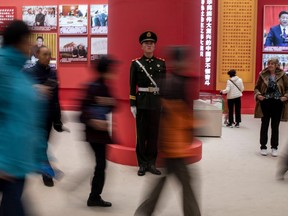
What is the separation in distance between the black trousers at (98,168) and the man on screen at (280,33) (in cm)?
1004

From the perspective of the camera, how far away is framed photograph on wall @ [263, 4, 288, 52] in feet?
42.2

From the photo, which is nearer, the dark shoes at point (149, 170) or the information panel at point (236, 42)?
the dark shoes at point (149, 170)

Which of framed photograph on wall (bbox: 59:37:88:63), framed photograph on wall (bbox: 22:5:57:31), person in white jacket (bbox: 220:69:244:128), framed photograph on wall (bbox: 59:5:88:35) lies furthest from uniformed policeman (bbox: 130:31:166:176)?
framed photograph on wall (bbox: 22:5:57:31)

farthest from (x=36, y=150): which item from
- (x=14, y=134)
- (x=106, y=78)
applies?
(x=106, y=78)

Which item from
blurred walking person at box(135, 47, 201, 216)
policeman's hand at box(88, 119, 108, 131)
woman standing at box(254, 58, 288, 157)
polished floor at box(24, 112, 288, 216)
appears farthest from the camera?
woman standing at box(254, 58, 288, 157)

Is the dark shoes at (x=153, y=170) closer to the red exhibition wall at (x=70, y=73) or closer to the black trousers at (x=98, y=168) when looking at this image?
the black trousers at (x=98, y=168)

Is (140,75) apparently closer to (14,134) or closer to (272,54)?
(14,134)

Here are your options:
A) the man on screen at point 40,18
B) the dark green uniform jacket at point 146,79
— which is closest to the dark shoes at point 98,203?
the dark green uniform jacket at point 146,79

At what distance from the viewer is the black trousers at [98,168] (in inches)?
159

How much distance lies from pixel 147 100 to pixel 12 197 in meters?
3.24

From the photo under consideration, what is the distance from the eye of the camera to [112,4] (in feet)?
20.9

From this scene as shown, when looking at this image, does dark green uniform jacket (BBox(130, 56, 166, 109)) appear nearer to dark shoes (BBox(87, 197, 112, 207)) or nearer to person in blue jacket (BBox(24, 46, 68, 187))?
person in blue jacket (BBox(24, 46, 68, 187))

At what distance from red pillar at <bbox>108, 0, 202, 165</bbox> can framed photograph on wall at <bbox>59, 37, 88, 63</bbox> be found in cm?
704

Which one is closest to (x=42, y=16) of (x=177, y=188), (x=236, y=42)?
(x=236, y=42)
